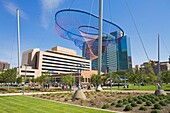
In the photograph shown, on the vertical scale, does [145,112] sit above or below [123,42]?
below

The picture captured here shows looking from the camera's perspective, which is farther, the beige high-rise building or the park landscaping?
the beige high-rise building

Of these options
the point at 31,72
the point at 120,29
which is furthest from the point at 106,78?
the point at 31,72

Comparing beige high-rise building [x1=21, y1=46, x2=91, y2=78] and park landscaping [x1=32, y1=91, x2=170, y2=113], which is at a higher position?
beige high-rise building [x1=21, y1=46, x2=91, y2=78]

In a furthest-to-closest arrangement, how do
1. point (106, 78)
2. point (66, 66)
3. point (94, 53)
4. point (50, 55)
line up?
point (66, 66), point (50, 55), point (106, 78), point (94, 53)

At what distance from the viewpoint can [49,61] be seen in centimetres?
14425

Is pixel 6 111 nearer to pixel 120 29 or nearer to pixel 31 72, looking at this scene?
pixel 120 29

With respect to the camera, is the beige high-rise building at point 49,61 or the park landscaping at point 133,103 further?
the beige high-rise building at point 49,61

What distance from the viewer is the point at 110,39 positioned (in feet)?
178

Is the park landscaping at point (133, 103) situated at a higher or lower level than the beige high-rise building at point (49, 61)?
lower

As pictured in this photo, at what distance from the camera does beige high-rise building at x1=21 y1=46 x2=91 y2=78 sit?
136 m

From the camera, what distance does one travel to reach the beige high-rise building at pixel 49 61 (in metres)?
136

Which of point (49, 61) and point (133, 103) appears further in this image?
point (49, 61)

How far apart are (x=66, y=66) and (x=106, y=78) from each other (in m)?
97.0

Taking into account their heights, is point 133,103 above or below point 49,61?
below
